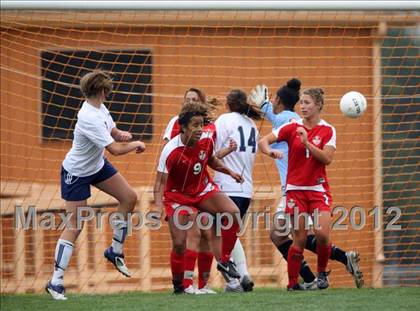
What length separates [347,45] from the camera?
34.6 feet

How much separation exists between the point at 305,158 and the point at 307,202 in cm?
33

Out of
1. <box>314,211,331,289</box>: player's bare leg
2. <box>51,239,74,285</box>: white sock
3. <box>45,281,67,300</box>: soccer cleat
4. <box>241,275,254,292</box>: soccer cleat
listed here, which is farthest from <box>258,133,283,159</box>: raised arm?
<box>45,281,67,300</box>: soccer cleat

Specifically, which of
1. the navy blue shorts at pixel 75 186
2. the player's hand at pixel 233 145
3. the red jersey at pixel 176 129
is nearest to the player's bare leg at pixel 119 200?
the navy blue shorts at pixel 75 186

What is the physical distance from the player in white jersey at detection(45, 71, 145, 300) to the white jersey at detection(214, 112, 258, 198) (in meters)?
0.78

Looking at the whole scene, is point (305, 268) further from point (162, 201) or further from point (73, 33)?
point (73, 33)

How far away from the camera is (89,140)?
25.4ft

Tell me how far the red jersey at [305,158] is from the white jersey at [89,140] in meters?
1.29

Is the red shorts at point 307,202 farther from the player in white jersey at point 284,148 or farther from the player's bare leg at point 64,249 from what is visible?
the player's bare leg at point 64,249

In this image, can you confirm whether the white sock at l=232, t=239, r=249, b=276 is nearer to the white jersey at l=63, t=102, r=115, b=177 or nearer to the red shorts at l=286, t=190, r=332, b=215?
the red shorts at l=286, t=190, r=332, b=215

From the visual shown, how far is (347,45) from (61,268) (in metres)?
4.18

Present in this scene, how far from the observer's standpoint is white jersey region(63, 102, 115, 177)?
298 inches

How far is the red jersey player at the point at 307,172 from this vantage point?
25.6 feet

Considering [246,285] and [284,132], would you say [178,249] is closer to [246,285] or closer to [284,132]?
[246,285]

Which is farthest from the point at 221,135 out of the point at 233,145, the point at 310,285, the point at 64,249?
the point at 64,249
